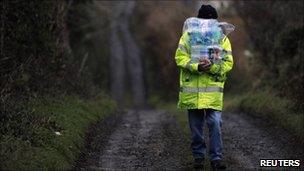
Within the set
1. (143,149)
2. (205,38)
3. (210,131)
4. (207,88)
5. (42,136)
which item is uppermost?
(205,38)

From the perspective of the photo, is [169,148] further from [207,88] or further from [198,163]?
[207,88]

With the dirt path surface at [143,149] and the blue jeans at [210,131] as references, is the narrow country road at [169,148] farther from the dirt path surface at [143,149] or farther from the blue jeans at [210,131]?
the blue jeans at [210,131]

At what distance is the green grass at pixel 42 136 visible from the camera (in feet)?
32.0

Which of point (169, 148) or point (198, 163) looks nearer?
point (198, 163)

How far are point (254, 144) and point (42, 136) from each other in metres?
4.53

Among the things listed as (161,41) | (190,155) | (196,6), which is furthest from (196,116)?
(196,6)

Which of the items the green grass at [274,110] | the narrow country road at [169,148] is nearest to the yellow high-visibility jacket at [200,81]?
the narrow country road at [169,148]

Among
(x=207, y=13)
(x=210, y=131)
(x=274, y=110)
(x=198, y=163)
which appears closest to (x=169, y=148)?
(x=198, y=163)

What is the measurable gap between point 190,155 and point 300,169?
6.67ft

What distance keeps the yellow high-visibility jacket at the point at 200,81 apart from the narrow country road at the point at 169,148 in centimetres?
111

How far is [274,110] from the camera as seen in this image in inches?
695

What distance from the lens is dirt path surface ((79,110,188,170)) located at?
35.8 feet

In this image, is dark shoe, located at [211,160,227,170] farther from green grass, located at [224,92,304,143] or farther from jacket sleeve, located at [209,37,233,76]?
green grass, located at [224,92,304,143]

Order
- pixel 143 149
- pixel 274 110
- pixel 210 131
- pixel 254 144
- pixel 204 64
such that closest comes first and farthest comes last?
1. pixel 204 64
2. pixel 210 131
3. pixel 143 149
4. pixel 254 144
5. pixel 274 110
